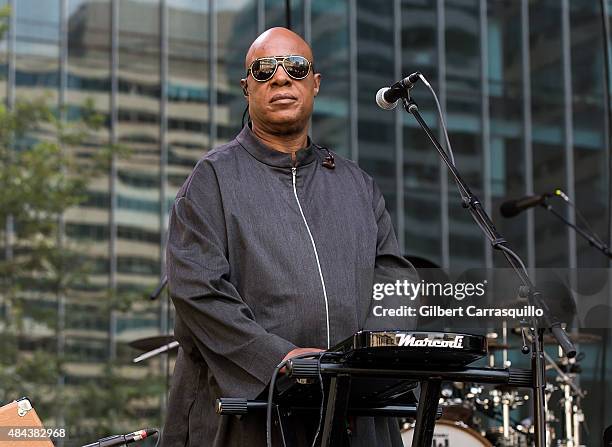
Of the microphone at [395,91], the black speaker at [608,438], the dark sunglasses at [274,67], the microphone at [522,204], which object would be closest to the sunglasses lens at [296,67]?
the dark sunglasses at [274,67]

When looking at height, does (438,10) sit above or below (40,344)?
above

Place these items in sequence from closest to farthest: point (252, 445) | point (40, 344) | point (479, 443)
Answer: point (252, 445), point (479, 443), point (40, 344)

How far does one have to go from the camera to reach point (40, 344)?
1188 cm

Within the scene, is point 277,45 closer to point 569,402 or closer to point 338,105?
point 569,402

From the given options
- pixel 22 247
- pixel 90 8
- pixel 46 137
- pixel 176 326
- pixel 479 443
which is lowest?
pixel 479 443

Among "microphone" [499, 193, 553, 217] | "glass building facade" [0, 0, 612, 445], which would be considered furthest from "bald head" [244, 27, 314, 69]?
"glass building facade" [0, 0, 612, 445]

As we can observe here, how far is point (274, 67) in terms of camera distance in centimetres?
307

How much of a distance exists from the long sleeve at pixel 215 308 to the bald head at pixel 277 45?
0.44 meters

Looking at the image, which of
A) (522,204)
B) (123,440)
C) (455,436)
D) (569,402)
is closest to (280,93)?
(123,440)

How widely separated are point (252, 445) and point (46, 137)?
9713mm

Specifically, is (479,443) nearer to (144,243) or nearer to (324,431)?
(324,431)

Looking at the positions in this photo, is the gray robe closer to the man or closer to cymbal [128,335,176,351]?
the man

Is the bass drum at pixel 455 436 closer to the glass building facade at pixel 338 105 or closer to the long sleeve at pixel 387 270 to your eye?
the long sleeve at pixel 387 270

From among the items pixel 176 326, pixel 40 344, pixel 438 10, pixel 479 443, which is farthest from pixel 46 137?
pixel 176 326
